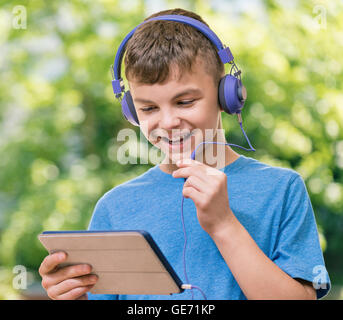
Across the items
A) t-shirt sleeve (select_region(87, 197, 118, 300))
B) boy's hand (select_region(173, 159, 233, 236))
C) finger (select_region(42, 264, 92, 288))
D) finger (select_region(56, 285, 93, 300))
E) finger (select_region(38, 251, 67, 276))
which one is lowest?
finger (select_region(56, 285, 93, 300))

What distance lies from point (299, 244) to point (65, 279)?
1.51ft

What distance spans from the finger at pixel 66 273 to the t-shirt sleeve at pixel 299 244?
370mm

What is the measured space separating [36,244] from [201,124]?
3.49 meters

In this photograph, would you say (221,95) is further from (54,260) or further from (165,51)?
(54,260)

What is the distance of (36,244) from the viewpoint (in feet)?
13.4

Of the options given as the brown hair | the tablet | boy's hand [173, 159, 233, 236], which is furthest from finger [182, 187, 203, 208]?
the brown hair

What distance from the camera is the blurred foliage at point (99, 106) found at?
3.82 meters

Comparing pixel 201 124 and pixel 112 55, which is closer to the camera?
pixel 201 124

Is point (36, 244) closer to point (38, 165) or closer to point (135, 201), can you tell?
point (38, 165)

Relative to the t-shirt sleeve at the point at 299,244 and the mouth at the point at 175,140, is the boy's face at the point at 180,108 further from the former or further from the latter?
the t-shirt sleeve at the point at 299,244

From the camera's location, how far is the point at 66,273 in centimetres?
88

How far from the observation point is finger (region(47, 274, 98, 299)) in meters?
0.89

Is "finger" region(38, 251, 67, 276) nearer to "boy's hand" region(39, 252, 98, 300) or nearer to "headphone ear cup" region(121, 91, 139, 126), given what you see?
"boy's hand" region(39, 252, 98, 300)
